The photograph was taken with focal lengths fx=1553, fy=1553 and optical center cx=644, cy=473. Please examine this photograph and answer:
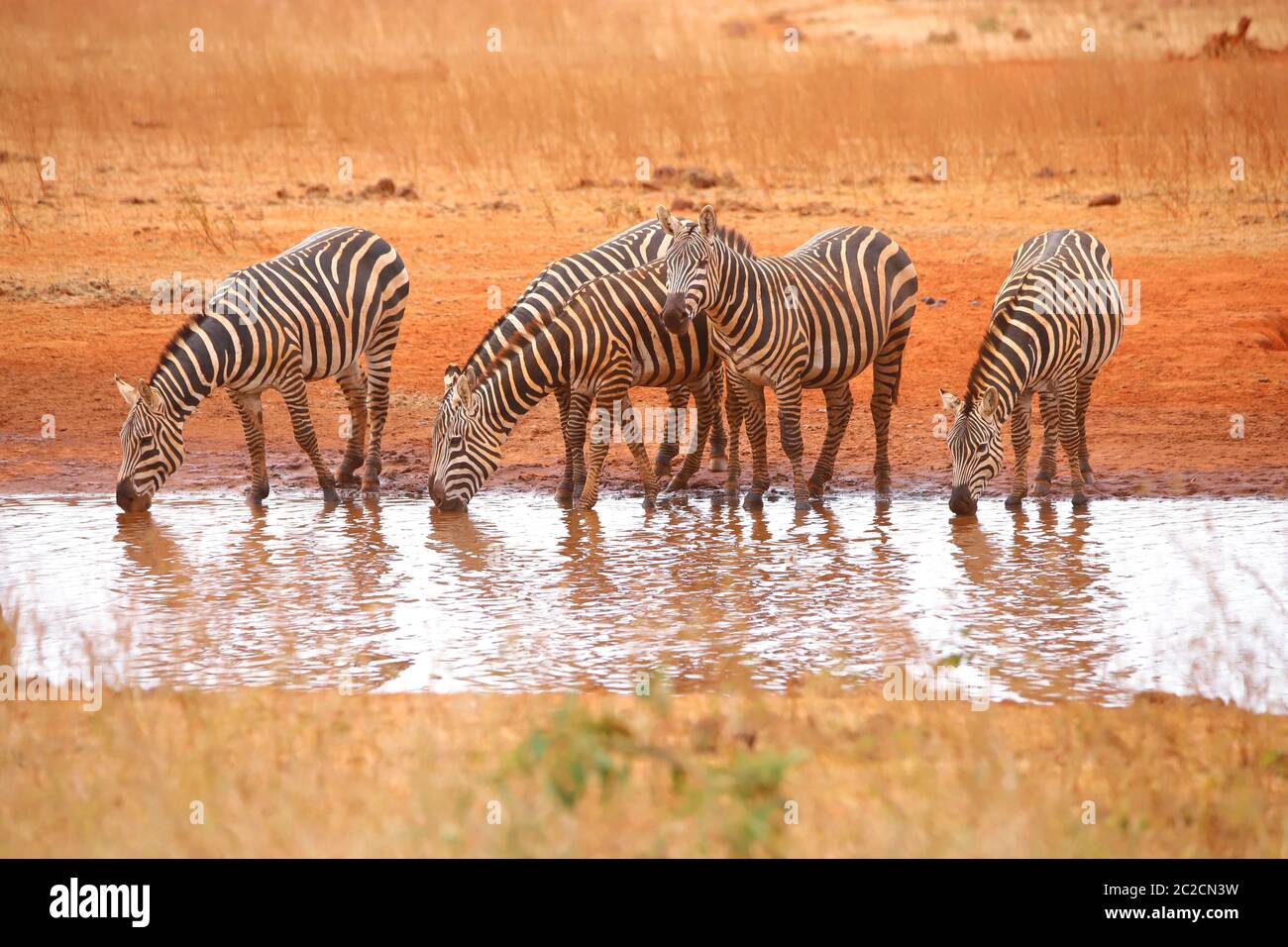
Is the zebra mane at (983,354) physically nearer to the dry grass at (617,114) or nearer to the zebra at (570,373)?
the zebra at (570,373)

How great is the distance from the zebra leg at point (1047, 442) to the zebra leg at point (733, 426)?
1.87 metres

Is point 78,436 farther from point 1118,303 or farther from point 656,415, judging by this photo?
point 1118,303

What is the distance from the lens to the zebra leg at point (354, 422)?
10375 mm

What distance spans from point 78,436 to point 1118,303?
7328 millimetres

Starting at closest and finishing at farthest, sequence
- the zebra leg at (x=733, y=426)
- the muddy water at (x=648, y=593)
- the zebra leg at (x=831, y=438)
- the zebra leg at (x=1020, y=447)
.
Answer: the muddy water at (x=648, y=593) → the zebra leg at (x=1020, y=447) → the zebra leg at (x=733, y=426) → the zebra leg at (x=831, y=438)

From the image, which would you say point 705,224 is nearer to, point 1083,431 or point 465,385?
point 465,385

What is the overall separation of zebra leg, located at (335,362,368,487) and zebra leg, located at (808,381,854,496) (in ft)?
9.93

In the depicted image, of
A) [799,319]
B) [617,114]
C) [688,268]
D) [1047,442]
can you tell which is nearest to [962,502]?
[1047,442]

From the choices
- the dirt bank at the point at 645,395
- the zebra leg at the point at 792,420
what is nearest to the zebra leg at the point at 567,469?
the dirt bank at the point at 645,395

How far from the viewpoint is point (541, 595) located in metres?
7.67

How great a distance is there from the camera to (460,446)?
9.25 meters

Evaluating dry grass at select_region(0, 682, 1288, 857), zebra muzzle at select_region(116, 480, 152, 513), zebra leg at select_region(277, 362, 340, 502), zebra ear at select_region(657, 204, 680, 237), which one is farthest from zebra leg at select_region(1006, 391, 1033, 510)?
zebra muzzle at select_region(116, 480, 152, 513)

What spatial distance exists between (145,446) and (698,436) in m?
3.47
